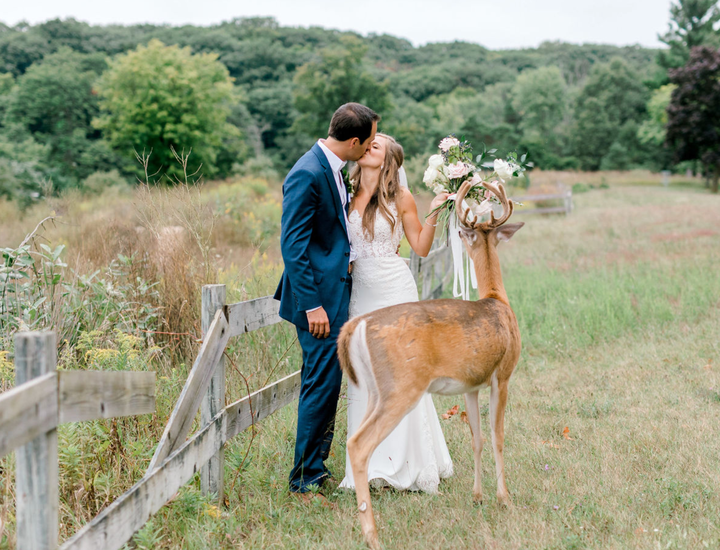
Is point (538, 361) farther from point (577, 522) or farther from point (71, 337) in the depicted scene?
point (71, 337)

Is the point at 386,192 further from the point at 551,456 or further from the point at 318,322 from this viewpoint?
the point at 551,456

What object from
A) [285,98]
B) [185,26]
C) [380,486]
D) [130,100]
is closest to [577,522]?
[380,486]

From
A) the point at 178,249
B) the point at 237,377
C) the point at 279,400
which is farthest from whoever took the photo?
the point at 178,249

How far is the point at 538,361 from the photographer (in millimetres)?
7262

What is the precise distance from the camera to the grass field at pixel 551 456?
3.31m

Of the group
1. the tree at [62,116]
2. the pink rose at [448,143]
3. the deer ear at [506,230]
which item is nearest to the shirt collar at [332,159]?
the pink rose at [448,143]

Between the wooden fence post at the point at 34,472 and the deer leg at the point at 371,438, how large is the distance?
1627 mm

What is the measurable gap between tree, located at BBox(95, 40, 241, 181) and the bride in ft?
110

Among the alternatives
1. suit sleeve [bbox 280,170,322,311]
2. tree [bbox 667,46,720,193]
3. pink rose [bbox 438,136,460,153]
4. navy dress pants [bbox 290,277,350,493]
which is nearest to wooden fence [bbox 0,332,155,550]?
suit sleeve [bbox 280,170,322,311]

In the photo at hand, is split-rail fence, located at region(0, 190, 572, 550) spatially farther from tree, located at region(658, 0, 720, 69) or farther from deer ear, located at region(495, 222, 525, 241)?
tree, located at region(658, 0, 720, 69)

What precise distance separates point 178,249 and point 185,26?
91.3 m

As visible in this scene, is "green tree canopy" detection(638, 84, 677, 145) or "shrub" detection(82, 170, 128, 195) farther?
"green tree canopy" detection(638, 84, 677, 145)

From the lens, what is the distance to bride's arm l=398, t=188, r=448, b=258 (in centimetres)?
420

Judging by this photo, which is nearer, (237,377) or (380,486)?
(380,486)
